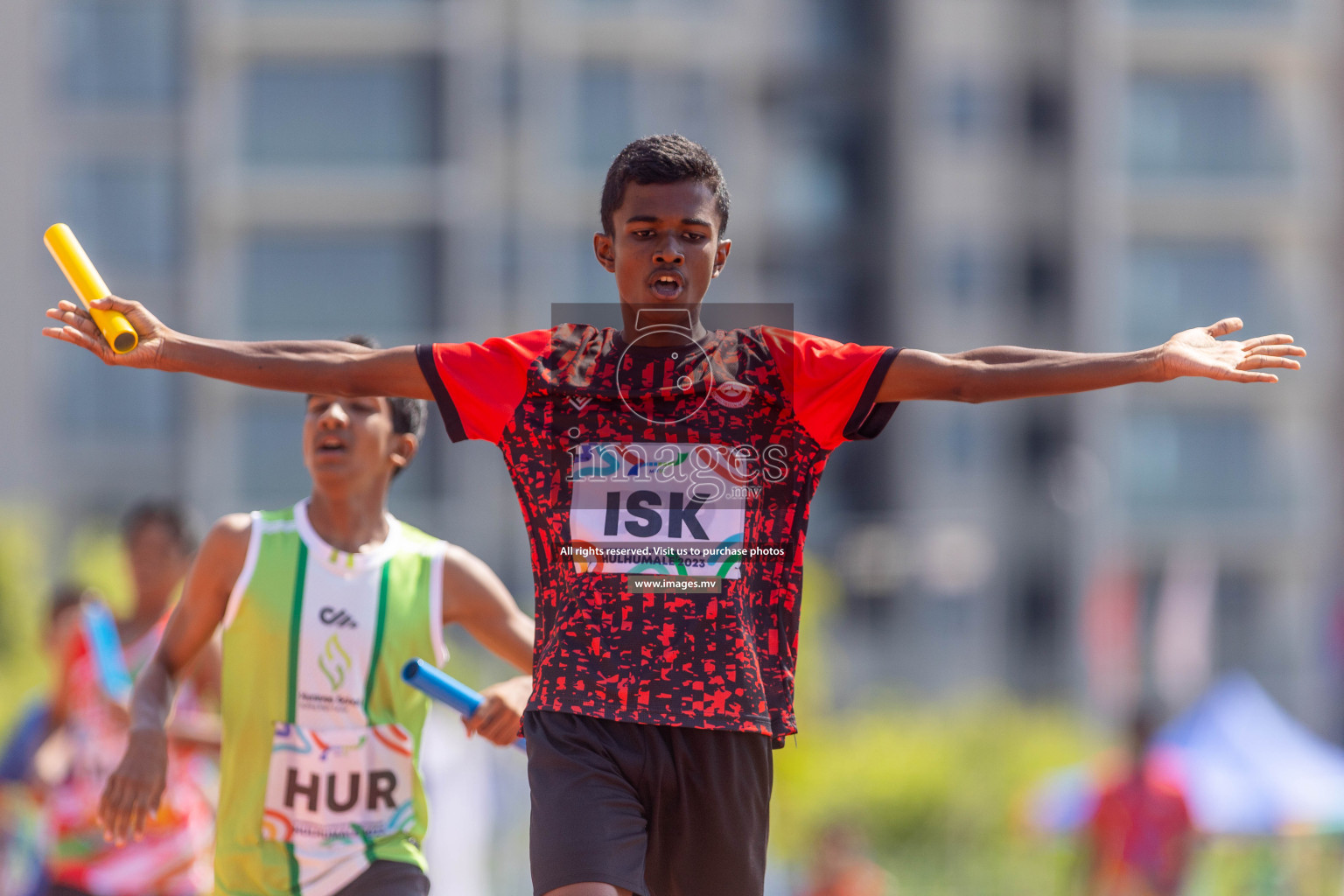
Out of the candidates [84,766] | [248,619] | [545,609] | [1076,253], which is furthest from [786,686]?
[1076,253]

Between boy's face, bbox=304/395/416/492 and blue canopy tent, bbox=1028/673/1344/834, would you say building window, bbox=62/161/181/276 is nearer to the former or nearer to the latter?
blue canopy tent, bbox=1028/673/1344/834

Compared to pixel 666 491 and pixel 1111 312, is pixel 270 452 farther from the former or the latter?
pixel 666 491

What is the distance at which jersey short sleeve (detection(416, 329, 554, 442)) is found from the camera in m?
3.40

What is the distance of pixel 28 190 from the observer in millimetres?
31297

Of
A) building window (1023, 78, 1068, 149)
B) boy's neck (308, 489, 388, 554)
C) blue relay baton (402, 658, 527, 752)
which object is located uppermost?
building window (1023, 78, 1068, 149)

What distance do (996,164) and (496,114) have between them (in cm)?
996

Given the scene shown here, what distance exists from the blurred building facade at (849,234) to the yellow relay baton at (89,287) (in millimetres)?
26344

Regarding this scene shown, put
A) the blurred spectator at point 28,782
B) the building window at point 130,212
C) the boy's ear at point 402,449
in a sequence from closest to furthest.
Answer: the boy's ear at point 402,449 < the blurred spectator at point 28,782 < the building window at point 130,212

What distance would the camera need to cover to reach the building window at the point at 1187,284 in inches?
1273

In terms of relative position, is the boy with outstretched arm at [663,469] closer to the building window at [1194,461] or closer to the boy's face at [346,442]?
the boy's face at [346,442]

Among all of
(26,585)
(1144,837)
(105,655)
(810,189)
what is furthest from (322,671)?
(810,189)

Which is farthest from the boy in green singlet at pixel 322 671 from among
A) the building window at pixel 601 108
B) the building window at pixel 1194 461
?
the building window at pixel 1194 461

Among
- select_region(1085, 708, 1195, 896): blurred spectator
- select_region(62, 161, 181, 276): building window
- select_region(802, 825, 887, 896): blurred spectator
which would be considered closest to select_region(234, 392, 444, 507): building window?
select_region(62, 161, 181, 276): building window

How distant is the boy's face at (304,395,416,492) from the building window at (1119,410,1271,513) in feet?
96.8
